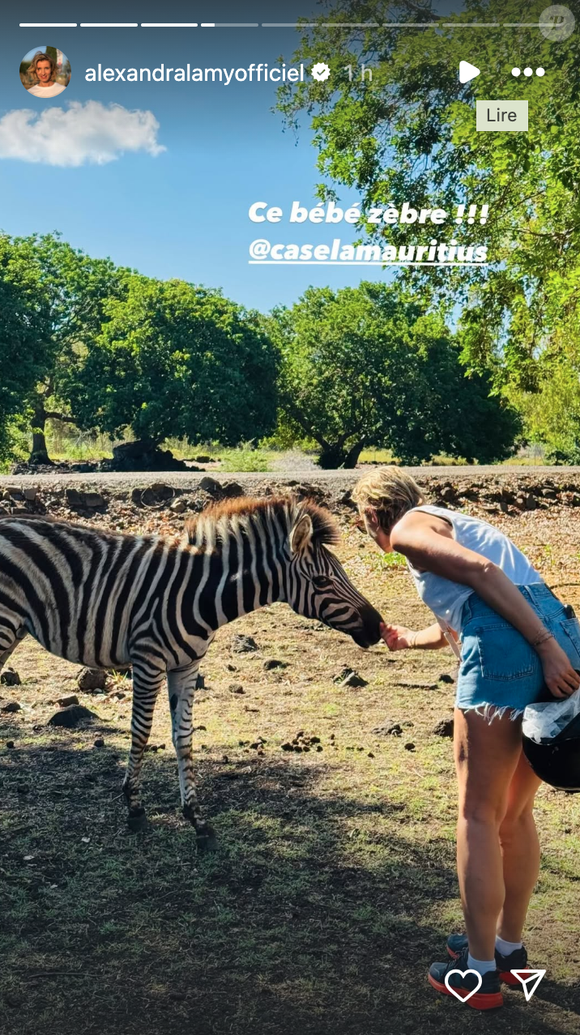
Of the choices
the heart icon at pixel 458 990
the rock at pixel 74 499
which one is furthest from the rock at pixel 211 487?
the heart icon at pixel 458 990

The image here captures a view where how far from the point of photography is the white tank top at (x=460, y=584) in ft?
11.1

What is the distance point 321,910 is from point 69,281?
121 ft

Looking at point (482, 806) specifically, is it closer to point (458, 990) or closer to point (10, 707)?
point (458, 990)

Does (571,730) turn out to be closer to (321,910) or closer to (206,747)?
(321,910)

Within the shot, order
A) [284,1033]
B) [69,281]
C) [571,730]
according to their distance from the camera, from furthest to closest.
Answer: [69,281], [284,1033], [571,730]

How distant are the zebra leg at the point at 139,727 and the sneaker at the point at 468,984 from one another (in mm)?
2147

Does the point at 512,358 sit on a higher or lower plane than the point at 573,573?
higher

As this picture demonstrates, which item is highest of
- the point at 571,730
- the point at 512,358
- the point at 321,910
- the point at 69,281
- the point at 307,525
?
the point at 69,281

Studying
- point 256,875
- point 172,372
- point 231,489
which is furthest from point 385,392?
point 256,875

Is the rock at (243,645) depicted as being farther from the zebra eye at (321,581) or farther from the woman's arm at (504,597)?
the woman's arm at (504,597)

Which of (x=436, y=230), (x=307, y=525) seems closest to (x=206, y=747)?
(x=307, y=525)

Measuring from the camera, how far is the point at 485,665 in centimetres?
326

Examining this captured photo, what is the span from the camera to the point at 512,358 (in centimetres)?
1703

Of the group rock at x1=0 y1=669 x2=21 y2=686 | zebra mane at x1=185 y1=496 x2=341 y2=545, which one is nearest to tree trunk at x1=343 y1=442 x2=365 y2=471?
rock at x1=0 y1=669 x2=21 y2=686
